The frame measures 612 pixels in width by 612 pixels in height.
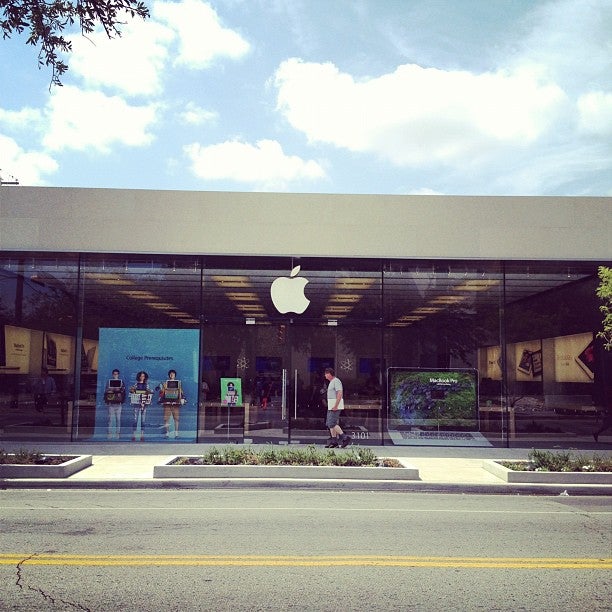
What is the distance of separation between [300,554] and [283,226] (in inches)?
431

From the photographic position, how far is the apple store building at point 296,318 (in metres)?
16.4

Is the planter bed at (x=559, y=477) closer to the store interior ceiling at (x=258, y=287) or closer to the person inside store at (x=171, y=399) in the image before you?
the store interior ceiling at (x=258, y=287)

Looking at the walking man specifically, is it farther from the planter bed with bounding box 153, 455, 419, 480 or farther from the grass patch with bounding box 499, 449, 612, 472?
the grass patch with bounding box 499, 449, 612, 472

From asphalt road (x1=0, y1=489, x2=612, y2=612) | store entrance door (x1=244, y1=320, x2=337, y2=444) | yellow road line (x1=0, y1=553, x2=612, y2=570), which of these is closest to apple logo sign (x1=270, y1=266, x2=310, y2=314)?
store entrance door (x1=244, y1=320, x2=337, y2=444)

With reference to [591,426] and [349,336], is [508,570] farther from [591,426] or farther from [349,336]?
[591,426]

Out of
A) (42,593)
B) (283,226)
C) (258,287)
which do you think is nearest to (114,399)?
(258,287)

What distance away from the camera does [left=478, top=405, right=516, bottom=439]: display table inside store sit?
54.9ft

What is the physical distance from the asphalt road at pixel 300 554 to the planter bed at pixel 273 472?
1.38 m

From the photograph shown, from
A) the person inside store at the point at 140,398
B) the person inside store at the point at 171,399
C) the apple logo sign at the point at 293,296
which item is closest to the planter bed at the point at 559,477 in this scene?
the apple logo sign at the point at 293,296

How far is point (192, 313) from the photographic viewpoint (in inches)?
661

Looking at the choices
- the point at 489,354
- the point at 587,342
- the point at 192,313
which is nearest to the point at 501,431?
the point at 489,354

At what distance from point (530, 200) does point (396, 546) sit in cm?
1210

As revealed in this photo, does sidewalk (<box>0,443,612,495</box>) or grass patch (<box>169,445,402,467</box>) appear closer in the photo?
sidewalk (<box>0,443,612,495</box>)

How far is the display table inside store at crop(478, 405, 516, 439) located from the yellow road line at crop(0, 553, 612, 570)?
10565 mm
